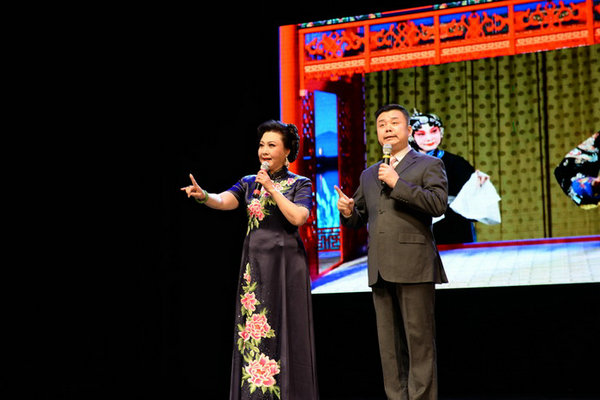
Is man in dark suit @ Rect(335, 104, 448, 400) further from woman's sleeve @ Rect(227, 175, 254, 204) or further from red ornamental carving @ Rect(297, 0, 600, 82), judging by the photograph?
red ornamental carving @ Rect(297, 0, 600, 82)

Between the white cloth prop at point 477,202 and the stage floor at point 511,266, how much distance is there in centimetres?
15

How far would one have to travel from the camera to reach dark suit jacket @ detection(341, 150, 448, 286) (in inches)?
84.3

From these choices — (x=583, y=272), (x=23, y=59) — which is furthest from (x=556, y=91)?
(x=23, y=59)

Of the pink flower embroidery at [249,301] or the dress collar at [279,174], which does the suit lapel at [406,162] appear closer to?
the dress collar at [279,174]

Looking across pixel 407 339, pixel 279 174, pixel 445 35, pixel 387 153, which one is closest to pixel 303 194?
pixel 279 174

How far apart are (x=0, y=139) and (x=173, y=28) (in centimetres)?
117

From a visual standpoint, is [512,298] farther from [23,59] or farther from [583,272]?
[23,59]

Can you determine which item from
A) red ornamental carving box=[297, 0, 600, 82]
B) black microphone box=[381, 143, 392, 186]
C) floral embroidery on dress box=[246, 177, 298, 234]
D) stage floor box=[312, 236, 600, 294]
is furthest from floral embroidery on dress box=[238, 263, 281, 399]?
red ornamental carving box=[297, 0, 600, 82]

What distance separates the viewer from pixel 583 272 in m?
3.07

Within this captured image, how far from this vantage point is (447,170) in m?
3.50

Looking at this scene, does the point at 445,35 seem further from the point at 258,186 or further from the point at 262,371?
the point at 262,371

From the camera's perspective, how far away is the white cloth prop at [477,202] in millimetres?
3457

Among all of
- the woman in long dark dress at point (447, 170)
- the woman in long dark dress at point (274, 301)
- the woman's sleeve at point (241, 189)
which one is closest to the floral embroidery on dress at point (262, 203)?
the woman in long dark dress at point (274, 301)

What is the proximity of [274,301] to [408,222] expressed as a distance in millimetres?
577
